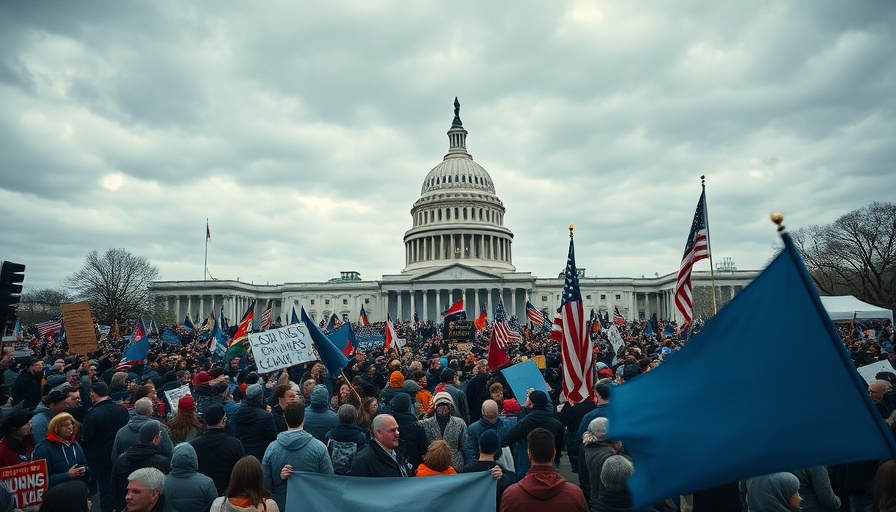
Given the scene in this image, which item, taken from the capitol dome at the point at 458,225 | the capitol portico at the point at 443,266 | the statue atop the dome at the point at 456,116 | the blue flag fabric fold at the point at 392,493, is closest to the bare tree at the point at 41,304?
the capitol portico at the point at 443,266

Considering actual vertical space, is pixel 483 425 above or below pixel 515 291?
below

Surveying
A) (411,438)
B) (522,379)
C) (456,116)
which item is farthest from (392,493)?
(456,116)

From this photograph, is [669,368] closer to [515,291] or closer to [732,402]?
[732,402]

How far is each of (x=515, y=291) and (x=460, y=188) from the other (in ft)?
76.5

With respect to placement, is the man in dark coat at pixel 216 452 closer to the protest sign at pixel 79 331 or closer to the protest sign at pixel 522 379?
the protest sign at pixel 522 379

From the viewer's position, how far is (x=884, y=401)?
860 centimetres

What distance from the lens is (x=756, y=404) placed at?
11.5 ft

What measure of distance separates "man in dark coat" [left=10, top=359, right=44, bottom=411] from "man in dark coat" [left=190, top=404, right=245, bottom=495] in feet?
23.9

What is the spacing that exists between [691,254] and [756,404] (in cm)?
1161

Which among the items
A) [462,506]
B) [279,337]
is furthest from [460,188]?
[462,506]

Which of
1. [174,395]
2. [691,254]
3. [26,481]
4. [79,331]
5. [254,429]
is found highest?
[691,254]

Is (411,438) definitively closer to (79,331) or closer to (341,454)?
(341,454)

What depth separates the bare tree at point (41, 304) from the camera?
90.2 m

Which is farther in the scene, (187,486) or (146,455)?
(146,455)
